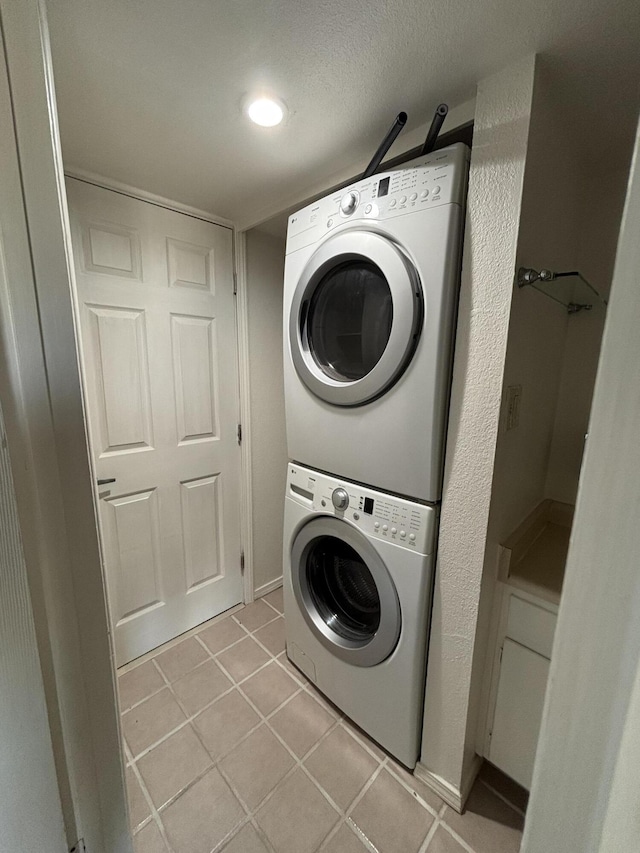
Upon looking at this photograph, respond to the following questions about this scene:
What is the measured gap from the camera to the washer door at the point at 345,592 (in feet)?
3.59

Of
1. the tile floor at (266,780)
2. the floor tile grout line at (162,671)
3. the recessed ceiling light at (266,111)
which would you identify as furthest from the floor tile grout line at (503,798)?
the recessed ceiling light at (266,111)

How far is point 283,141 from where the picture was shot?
3.56 ft

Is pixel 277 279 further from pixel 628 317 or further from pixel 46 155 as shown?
pixel 628 317

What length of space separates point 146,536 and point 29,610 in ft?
4.17

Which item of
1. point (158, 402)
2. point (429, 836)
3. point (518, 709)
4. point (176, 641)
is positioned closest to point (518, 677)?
point (518, 709)

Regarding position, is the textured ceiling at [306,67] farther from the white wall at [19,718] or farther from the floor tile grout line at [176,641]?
the floor tile grout line at [176,641]

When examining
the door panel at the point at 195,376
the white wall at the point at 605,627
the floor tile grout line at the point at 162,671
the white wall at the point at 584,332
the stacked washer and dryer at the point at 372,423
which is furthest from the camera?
the door panel at the point at 195,376

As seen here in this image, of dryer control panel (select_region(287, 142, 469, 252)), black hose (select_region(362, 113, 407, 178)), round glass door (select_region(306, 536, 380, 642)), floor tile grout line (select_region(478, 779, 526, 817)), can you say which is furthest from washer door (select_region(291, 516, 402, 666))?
black hose (select_region(362, 113, 407, 178))

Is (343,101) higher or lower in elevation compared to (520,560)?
higher

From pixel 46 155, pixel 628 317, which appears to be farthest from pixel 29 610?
pixel 628 317

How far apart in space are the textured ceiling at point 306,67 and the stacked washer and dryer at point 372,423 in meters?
0.18

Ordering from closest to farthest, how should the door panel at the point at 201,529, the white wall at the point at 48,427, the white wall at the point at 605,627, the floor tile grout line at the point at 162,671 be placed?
the white wall at the point at 605,627 < the white wall at the point at 48,427 < the floor tile grout line at the point at 162,671 < the door panel at the point at 201,529

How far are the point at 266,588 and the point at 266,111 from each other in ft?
7.28

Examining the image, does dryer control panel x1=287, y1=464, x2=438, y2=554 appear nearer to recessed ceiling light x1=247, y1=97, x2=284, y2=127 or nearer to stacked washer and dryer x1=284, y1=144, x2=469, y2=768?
stacked washer and dryer x1=284, y1=144, x2=469, y2=768
